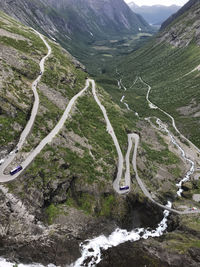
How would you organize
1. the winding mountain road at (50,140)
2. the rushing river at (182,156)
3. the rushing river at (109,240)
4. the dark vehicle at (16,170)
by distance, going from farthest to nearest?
the rushing river at (182,156) → the winding mountain road at (50,140) → the dark vehicle at (16,170) → the rushing river at (109,240)

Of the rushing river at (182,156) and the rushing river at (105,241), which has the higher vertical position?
the rushing river at (105,241)

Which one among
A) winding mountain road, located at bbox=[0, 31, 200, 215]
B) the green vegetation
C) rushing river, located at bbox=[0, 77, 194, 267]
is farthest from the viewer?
the green vegetation

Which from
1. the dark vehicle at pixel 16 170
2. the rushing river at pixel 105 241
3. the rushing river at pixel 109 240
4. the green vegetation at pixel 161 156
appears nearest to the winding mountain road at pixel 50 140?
the dark vehicle at pixel 16 170

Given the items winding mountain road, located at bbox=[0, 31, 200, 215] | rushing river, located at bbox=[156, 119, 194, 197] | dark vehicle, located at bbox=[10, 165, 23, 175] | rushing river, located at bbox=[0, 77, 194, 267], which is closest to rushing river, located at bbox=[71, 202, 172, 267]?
rushing river, located at bbox=[0, 77, 194, 267]

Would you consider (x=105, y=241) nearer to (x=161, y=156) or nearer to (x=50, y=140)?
(x=50, y=140)

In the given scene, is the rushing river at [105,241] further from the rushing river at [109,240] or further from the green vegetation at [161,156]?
the green vegetation at [161,156]

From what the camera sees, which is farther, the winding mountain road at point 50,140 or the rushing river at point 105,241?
the winding mountain road at point 50,140

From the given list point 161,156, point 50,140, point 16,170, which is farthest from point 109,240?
point 161,156

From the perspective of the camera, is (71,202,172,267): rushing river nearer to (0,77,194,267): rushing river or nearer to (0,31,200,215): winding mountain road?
(0,77,194,267): rushing river

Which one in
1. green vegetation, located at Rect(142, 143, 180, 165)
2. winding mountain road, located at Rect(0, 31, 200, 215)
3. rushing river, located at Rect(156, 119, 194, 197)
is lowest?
rushing river, located at Rect(156, 119, 194, 197)

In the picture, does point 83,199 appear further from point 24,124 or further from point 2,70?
point 2,70

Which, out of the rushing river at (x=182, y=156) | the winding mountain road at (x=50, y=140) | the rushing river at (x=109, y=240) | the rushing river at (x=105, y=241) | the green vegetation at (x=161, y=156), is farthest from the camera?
the green vegetation at (x=161, y=156)

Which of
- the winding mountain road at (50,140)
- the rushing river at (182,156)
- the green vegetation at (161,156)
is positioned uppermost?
the winding mountain road at (50,140)
